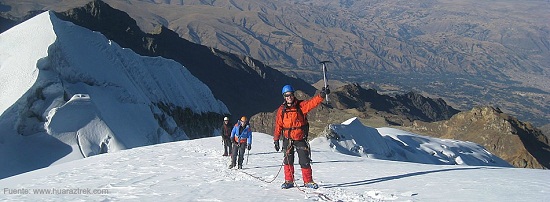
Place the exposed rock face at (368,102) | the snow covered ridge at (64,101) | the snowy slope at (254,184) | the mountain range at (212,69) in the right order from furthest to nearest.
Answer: the mountain range at (212,69)
the exposed rock face at (368,102)
the snow covered ridge at (64,101)
the snowy slope at (254,184)

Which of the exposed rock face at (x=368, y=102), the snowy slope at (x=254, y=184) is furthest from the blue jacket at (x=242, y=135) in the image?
the exposed rock face at (x=368, y=102)

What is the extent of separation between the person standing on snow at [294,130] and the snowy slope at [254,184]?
0.41 metres

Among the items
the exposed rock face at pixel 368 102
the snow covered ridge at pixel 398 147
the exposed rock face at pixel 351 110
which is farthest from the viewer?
the exposed rock face at pixel 368 102

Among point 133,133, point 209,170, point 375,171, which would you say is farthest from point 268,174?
point 133,133

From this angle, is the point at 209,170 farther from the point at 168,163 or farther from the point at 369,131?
the point at 369,131

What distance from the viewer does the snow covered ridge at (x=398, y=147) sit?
153 feet

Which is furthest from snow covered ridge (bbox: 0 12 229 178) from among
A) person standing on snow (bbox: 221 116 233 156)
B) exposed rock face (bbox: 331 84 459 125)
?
exposed rock face (bbox: 331 84 459 125)

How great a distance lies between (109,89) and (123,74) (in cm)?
537

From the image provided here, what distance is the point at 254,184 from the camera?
12.9 m

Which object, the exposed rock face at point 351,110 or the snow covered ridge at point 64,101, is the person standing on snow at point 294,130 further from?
the exposed rock face at point 351,110

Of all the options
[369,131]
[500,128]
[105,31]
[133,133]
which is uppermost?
[105,31]

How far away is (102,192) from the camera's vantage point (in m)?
11.3

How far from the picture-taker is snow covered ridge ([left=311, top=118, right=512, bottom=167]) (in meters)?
46.7

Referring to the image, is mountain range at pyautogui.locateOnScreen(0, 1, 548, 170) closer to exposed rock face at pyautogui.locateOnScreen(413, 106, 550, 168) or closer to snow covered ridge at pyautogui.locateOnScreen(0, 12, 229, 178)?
exposed rock face at pyautogui.locateOnScreen(413, 106, 550, 168)
